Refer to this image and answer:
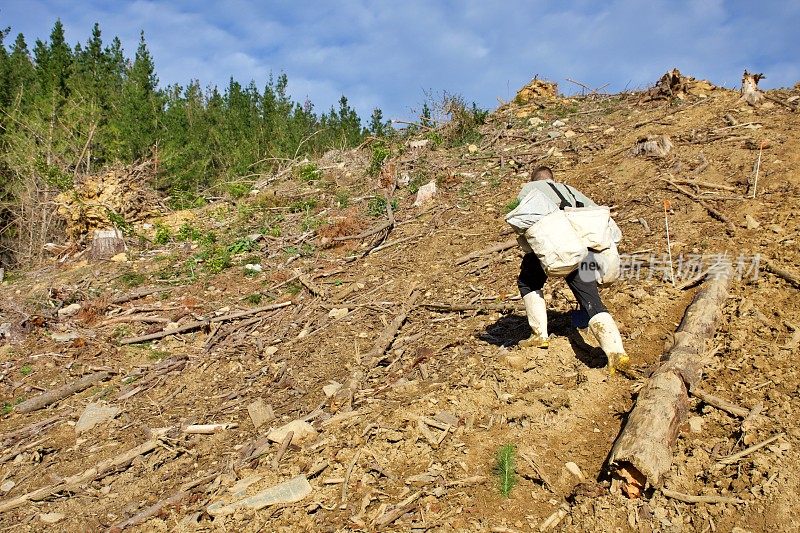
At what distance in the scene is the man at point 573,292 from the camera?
4297 mm

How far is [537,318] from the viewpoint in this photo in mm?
4875

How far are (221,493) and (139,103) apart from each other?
1987 cm

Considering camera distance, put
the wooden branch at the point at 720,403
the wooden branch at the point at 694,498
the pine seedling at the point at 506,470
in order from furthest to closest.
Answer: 1. the wooden branch at the point at 720,403
2. the pine seedling at the point at 506,470
3. the wooden branch at the point at 694,498

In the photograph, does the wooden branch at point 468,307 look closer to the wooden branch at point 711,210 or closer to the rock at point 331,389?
the rock at point 331,389

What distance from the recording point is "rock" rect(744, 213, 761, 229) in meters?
6.32

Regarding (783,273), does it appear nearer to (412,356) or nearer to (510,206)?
(412,356)

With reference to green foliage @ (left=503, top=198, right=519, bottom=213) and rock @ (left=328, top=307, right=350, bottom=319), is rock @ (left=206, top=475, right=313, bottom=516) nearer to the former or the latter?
rock @ (left=328, top=307, right=350, bottom=319)

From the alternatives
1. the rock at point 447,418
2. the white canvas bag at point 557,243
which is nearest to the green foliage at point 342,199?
the white canvas bag at point 557,243

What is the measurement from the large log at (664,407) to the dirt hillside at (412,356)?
0.11 metres

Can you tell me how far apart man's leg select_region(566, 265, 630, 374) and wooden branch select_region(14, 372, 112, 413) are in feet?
20.1

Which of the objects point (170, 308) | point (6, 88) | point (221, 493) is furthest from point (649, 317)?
point (6, 88)

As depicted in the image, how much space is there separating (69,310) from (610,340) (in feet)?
28.1

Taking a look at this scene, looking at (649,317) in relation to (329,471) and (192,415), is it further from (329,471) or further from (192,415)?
(192,415)

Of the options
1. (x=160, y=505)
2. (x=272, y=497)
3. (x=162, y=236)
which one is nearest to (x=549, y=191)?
(x=272, y=497)
